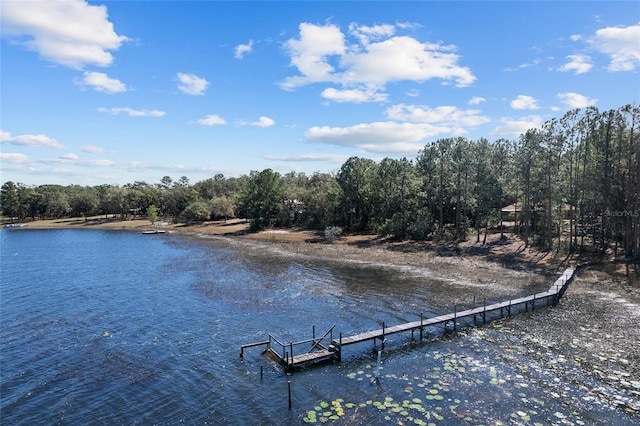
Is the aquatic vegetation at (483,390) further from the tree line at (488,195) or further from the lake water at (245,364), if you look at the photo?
the tree line at (488,195)

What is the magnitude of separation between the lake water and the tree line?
21.1m

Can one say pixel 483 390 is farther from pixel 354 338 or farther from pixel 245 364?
pixel 245 364

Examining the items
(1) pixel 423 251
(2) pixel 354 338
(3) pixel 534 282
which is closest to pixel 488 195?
(1) pixel 423 251

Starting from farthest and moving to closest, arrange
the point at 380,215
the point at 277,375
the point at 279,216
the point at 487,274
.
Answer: the point at 279,216
the point at 380,215
the point at 487,274
the point at 277,375

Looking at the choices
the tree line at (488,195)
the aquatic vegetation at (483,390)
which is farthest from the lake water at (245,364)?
the tree line at (488,195)

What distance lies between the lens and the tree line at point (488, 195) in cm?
4294

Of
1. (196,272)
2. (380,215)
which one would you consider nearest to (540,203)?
(380,215)

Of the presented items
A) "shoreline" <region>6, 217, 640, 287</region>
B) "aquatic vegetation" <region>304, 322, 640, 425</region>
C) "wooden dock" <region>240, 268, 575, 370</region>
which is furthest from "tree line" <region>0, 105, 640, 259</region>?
"aquatic vegetation" <region>304, 322, 640, 425</region>

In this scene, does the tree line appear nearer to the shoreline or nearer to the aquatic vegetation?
the shoreline

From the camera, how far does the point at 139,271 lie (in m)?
46.5

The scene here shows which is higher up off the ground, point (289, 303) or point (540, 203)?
point (540, 203)

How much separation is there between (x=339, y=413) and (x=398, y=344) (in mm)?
8421

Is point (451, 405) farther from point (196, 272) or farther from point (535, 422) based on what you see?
point (196, 272)

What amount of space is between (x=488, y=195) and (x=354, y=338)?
3957 centimetres
